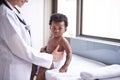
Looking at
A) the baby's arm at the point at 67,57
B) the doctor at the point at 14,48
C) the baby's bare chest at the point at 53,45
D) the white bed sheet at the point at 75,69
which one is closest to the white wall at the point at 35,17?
the white bed sheet at the point at 75,69

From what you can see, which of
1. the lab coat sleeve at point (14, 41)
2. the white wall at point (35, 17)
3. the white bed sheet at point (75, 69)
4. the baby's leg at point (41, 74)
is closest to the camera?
the lab coat sleeve at point (14, 41)

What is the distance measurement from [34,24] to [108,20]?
1.06m

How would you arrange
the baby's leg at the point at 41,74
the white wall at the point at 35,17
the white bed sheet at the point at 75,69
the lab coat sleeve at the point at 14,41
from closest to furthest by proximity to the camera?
1. the lab coat sleeve at the point at 14,41
2. the white bed sheet at the point at 75,69
3. the baby's leg at the point at 41,74
4. the white wall at the point at 35,17

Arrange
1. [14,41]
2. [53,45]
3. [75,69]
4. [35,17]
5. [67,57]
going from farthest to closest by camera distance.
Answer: [35,17]
[75,69]
[53,45]
[67,57]
[14,41]

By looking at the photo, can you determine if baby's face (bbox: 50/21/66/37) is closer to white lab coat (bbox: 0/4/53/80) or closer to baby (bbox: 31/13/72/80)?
baby (bbox: 31/13/72/80)

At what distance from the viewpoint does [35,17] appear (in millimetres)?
2662

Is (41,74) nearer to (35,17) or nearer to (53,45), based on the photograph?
(53,45)

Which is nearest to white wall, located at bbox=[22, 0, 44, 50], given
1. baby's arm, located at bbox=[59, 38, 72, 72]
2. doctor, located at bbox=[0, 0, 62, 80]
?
baby's arm, located at bbox=[59, 38, 72, 72]

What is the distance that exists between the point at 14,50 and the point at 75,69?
2.55 feet

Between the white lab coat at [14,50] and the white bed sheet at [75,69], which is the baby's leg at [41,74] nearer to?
the white bed sheet at [75,69]

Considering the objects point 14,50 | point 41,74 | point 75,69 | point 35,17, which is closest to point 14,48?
point 14,50

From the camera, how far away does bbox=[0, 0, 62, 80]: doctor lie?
1.08 meters

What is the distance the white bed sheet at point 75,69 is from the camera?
138 cm

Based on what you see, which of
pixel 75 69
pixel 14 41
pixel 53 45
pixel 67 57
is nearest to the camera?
pixel 14 41
